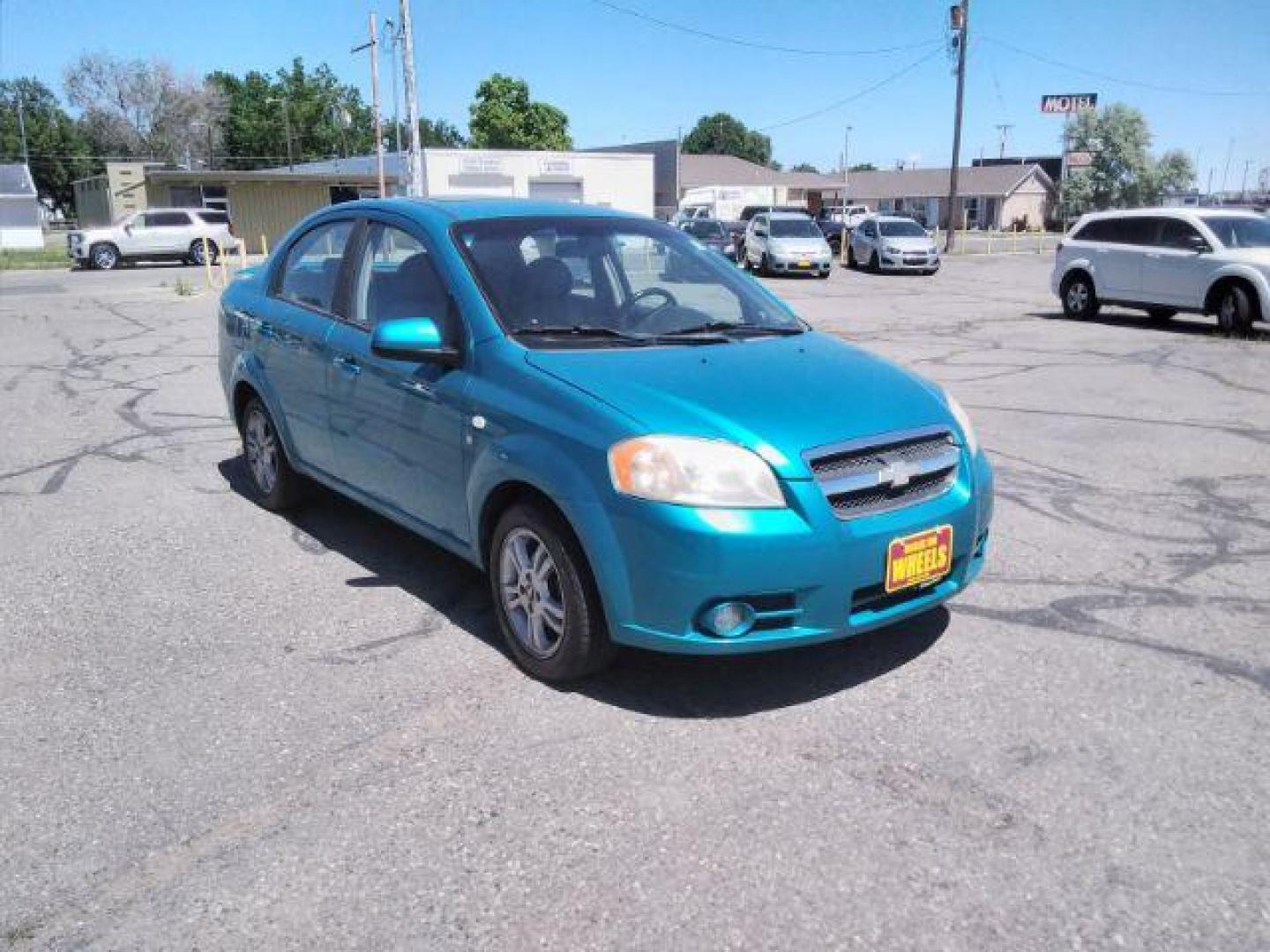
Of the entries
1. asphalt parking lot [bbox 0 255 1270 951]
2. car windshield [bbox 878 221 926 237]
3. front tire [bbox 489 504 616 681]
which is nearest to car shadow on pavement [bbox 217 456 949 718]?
asphalt parking lot [bbox 0 255 1270 951]

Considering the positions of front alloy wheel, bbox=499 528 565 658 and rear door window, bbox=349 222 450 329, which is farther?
rear door window, bbox=349 222 450 329

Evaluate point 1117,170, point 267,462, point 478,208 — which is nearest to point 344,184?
point 267,462

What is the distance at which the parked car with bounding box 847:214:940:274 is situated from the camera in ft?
90.5

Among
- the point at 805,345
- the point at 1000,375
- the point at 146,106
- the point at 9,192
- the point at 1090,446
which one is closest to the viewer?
the point at 805,345

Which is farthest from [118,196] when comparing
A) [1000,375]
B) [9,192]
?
[1000,375]

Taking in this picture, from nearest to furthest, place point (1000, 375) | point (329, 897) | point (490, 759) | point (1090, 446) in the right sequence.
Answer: point (329, 897), point (490, 759), point (1090, 446), point (1000, 375)

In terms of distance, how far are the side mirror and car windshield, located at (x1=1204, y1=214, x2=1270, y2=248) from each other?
1356 centimetres

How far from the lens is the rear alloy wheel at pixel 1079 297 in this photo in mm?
16078

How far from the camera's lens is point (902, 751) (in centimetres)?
324

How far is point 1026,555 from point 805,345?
178 centimetres

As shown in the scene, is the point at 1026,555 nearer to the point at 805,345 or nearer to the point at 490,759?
the point at 805,345

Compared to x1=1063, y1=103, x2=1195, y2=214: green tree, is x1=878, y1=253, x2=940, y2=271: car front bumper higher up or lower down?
lower down

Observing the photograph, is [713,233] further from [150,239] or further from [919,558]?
[919,558]

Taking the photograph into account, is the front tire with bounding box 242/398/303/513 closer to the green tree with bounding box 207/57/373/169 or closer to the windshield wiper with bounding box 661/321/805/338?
the windshield wiper with bounding box 661/321/805/338
